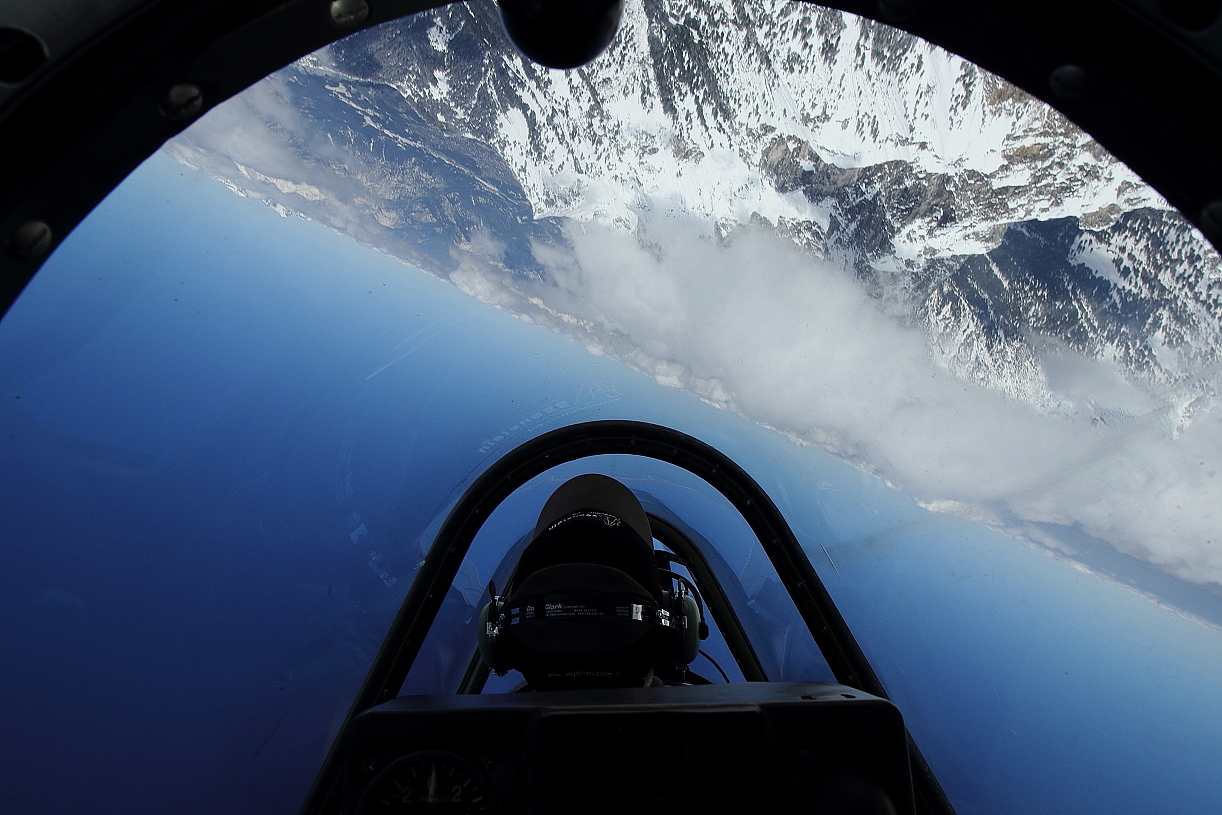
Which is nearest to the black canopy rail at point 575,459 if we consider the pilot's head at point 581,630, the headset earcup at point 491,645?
the headset earcup at point 491,645

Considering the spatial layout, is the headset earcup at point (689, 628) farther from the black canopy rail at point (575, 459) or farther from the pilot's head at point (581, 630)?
the black canopy rail at point (575, 459)

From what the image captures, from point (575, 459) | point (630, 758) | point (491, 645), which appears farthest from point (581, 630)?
point (575, 459)

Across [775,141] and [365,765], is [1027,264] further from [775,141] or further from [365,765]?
[365,765]

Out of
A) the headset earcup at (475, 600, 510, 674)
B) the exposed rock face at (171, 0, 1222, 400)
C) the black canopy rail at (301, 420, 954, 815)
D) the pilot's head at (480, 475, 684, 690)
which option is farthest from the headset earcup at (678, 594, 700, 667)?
the exposed rock face at (171, 0, 1222, 400)

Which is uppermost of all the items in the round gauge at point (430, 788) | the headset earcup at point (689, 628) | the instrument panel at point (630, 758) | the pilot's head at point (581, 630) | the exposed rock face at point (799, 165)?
the exposed rock face at point (799, 165)

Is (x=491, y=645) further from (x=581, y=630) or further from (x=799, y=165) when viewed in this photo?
(x=799, y=165)

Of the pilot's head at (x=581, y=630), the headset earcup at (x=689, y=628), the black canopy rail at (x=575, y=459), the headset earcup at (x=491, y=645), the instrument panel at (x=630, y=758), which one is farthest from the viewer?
the black canopy rail at (x=575, y=459)

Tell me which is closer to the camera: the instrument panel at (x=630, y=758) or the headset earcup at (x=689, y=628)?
the instrument panel at (x=630, y=758)
